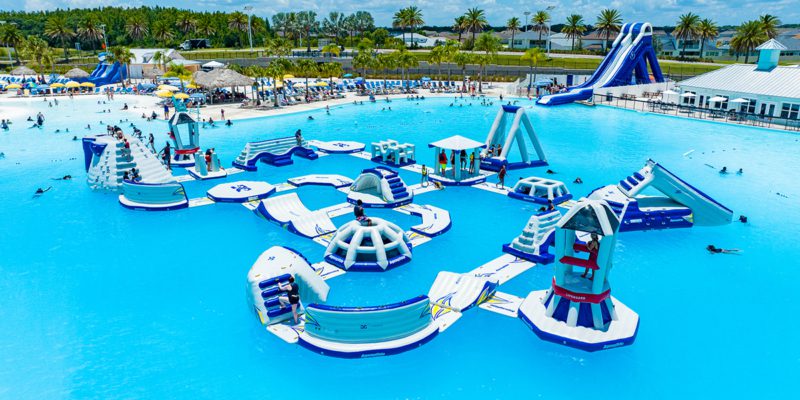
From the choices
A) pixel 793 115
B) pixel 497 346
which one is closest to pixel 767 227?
pixel 497 346

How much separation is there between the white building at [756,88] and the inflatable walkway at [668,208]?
107 feet

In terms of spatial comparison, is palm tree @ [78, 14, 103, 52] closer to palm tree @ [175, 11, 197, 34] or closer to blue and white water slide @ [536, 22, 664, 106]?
palm tree @ [175, 11, 197, 34]

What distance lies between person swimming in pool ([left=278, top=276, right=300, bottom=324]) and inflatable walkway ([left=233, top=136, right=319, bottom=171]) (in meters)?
18.2

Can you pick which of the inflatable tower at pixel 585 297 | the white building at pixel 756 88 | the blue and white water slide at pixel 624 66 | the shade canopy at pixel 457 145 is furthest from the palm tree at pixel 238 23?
the inflatable tower at pixel 585 297

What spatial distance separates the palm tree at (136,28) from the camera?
13726 centimetres

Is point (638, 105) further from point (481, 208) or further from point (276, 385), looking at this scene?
point (276, 385)

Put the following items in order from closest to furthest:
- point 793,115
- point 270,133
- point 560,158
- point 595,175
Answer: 1. point 595,175
2. point 560,158
3. point 270,133
4. point 793,115

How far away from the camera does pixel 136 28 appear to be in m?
137

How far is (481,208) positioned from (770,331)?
40.5 feet

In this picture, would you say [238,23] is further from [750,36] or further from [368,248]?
[368,248]

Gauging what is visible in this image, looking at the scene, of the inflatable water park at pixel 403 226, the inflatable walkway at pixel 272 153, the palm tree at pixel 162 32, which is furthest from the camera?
the palm tree at pixel 162 32

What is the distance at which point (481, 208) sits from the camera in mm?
24359

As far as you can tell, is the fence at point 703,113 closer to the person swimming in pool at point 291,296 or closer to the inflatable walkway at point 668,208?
the inflatable walkway at point 668,208

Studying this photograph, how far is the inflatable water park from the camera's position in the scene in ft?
42.7
